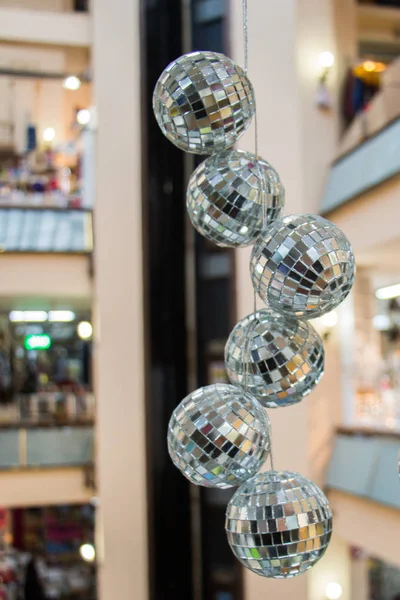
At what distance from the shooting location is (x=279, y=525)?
1.01m

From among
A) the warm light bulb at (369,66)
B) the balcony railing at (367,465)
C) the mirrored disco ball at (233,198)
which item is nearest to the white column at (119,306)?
the balcony railing at (367,465)

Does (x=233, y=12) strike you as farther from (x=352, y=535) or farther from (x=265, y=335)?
(x=265, y=335)

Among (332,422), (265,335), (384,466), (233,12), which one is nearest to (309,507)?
(265,335)

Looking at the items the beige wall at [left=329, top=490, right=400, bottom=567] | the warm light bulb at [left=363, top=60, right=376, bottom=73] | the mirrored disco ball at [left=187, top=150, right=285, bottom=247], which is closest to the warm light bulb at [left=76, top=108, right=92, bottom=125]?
the warm light bulb at [left=363, top=60, right=376, bottom=73]

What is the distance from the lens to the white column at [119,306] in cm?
646

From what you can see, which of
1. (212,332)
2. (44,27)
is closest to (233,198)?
(212,332)

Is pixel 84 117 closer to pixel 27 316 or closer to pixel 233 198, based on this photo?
pixel 27 316

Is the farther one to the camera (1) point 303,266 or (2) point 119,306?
(2) point 119,306

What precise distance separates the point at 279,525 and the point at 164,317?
5.70 metres

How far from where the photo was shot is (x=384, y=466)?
5.18m

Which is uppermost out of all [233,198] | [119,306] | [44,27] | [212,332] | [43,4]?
[43,4]

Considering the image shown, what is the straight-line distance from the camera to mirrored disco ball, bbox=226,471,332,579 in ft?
3.29

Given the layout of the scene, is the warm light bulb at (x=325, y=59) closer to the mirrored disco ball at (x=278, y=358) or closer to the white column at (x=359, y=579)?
the white column at (x=359, y=579)

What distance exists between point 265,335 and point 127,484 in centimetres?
563
